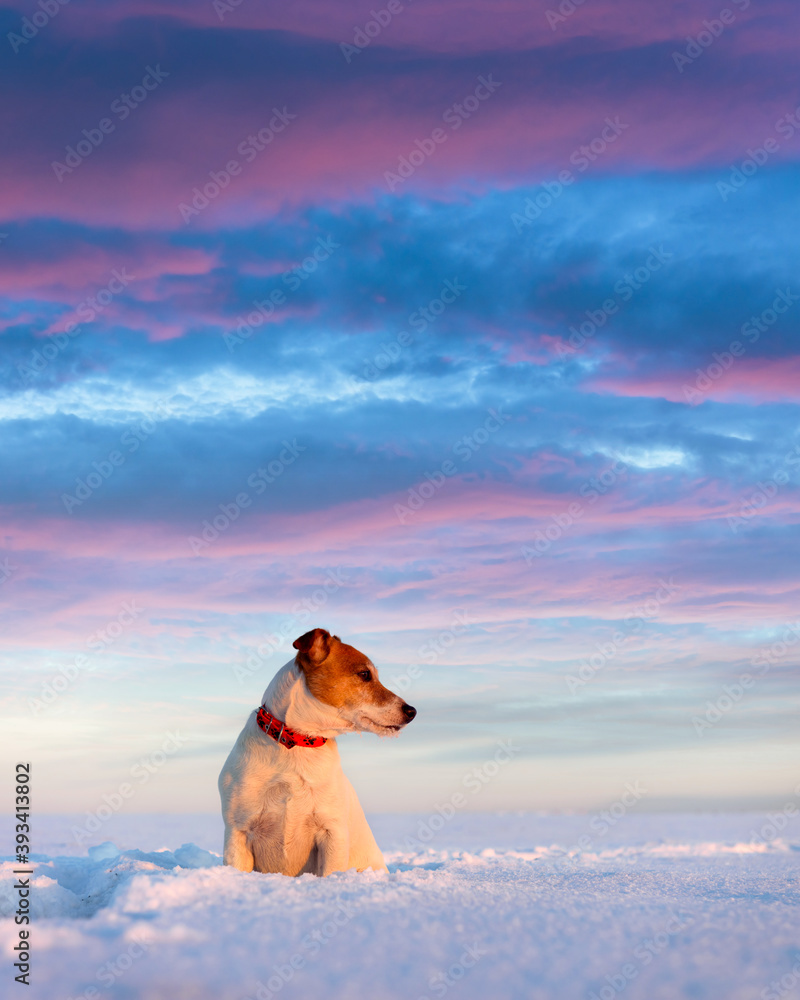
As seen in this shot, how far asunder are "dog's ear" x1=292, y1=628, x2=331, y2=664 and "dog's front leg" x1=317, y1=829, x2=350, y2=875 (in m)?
1.49

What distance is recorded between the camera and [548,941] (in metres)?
4.64

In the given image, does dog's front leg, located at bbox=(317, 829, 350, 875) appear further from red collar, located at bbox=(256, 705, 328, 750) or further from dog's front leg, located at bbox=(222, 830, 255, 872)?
red collar, located at bbox=(256, 705, 328, 750)

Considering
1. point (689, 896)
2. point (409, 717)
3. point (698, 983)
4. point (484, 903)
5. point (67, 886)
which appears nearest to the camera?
point (698, 983)

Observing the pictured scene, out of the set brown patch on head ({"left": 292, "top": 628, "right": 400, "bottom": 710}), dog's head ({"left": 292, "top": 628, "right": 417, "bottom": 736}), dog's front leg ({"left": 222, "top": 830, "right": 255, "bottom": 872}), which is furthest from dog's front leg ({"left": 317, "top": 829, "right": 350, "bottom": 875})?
brown patch on head ({"left": 292, "top": 628, "right": 400, "bottom": 710})

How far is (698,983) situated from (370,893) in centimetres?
226

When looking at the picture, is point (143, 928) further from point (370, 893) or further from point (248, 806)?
point (248, 806)

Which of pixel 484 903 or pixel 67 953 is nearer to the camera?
pixel 67 953

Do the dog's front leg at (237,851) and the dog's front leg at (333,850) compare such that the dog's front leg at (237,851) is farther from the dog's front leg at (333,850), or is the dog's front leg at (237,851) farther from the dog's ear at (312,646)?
the dog's ear at (312,646)

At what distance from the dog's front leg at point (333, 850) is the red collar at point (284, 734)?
77 cm

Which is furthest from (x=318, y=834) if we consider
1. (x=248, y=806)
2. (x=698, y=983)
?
(x=698, y=983)

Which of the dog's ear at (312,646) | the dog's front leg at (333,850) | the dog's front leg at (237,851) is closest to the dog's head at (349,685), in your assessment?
the dog's ear at (312,646)

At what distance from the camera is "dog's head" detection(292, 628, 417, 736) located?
759 centimetres

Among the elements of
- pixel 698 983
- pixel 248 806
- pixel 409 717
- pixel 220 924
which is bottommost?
pixel 698 983

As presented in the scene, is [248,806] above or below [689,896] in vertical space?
above
